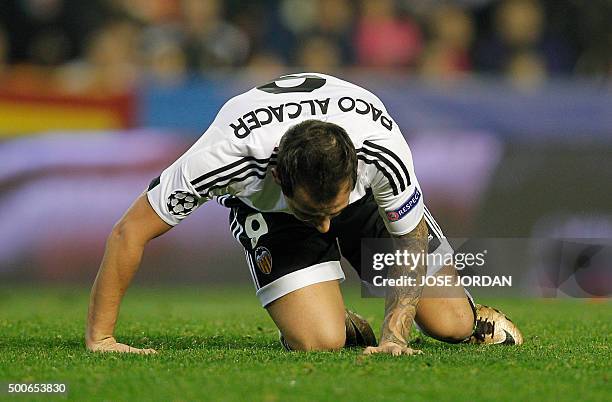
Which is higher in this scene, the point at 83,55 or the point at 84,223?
the point at 83,55

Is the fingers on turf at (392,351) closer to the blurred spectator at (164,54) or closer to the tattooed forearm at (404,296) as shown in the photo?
the tattooed forearm at (404,296)

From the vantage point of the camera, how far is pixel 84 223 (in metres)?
12.1

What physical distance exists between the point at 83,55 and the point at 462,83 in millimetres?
4621

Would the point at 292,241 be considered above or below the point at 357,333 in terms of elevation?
above

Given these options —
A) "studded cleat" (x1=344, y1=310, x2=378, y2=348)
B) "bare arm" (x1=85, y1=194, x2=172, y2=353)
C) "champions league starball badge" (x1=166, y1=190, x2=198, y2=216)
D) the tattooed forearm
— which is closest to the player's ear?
"champions league starball badge" (x1=166, y1=190, x2=198, y2=216)

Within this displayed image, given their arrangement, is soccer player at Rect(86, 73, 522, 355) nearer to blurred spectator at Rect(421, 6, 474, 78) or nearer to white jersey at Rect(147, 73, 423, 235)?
white jersey at Rect(147, 73, 423, 235)

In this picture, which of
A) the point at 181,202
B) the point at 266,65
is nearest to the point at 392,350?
the point at 181,202

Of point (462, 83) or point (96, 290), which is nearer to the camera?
point (96, 290)

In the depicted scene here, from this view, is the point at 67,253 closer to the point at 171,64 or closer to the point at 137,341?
the point at 171,64

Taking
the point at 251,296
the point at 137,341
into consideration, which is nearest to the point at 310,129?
the point at 137,341

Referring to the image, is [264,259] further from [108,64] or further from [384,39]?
[384,39]

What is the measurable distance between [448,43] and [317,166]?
898cm

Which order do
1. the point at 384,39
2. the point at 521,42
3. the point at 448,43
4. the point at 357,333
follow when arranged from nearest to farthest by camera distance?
the point at 357,333 → the point at 521,42 → the point at 448,43 → the point at 384,39

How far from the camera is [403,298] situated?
21.8 feet
